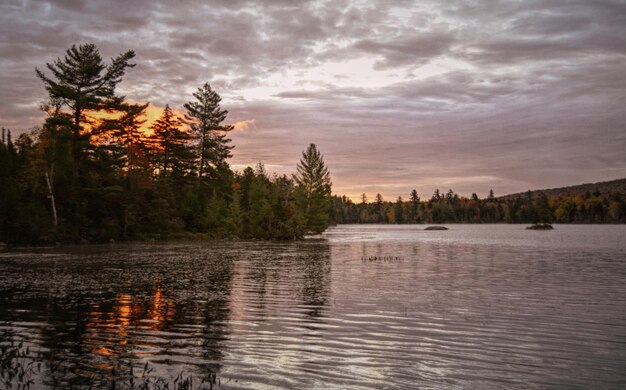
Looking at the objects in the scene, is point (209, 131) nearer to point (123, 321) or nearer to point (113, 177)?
point (113, 177)

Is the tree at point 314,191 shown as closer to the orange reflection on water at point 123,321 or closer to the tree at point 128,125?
the tree at point 128,125

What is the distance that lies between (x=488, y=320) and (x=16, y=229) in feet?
181

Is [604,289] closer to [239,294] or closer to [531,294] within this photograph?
[531,294]

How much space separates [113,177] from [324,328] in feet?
197

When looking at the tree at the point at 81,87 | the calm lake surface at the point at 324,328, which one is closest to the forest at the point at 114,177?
the tree at the point at 81,87

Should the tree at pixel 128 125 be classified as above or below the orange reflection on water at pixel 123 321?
above

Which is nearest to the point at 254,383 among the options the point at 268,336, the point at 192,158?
the point at 268,336

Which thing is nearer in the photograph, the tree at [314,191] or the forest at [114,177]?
the forest at [114,177]

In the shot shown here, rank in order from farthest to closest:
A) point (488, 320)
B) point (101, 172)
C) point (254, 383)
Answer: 1. point (101, 172)
2. point (488, 320)
3. point (254, 383)

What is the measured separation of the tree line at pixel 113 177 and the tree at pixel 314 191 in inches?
329

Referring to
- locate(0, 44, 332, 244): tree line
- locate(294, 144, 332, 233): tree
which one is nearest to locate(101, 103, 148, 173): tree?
locate(0, 44, 332, 244): tree line

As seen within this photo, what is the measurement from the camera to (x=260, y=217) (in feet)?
274

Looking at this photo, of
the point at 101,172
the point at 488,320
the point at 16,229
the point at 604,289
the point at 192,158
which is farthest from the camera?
the point at 192,158

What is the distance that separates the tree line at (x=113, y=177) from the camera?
5825 centimetres
